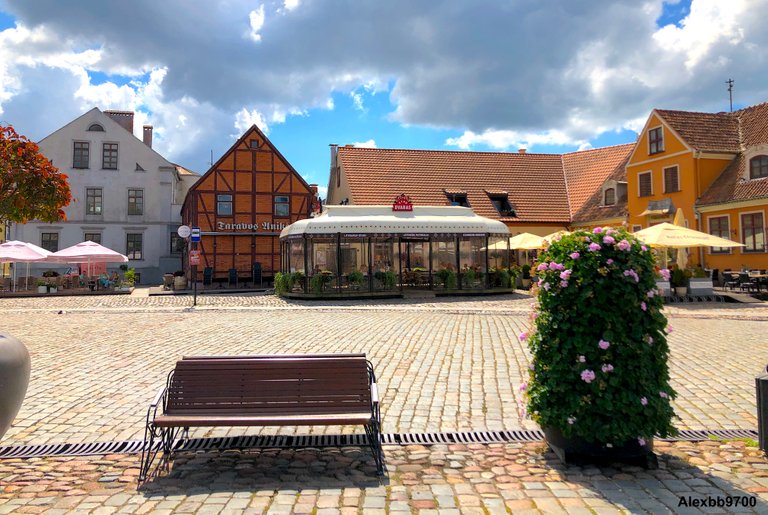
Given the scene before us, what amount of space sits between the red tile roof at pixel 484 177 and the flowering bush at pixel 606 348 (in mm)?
28187

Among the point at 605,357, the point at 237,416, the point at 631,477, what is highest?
the point at 605,357

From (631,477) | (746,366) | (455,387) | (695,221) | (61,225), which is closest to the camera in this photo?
(631,477)

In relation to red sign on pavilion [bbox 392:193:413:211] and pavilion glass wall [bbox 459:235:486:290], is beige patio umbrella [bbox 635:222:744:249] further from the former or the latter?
red sign on pavilion [bbox 392:193:413:211]

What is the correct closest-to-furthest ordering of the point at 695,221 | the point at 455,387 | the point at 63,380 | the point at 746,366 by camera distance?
1. the point at 455,387
2. the point at 63,380
3. the point at 746,366
4. the point at 695,221

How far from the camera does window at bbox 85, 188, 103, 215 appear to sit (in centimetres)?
3534

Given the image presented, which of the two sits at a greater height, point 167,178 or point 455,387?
point 167,178

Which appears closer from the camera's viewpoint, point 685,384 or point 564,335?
point 564,335

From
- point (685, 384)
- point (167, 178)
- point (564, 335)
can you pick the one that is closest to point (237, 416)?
point (564, 335)

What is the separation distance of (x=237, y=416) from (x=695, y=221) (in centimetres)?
2614

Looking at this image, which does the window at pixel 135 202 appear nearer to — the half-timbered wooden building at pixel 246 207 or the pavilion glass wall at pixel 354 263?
the half-timbered wooden building at pixel 246 207

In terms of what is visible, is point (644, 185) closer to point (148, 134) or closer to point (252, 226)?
point (252, 226)

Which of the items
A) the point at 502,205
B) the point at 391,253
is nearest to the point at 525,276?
the point at 391,253

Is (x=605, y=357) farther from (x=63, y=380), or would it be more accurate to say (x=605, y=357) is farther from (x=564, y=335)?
(x=63, y=380)

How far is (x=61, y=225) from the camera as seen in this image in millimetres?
34625
